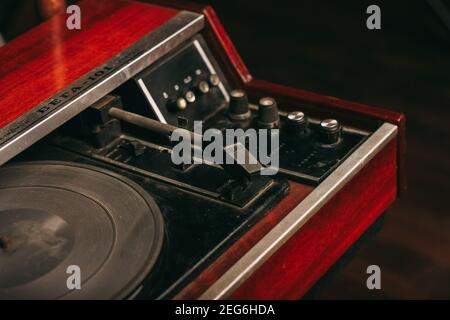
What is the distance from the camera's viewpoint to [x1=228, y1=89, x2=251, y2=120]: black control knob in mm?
1774

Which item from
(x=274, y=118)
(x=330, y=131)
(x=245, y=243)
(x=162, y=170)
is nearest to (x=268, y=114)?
(x=274, y=118)

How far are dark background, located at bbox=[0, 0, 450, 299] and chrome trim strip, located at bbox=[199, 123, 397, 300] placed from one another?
0.74m

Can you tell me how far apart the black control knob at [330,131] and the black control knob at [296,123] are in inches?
1.8

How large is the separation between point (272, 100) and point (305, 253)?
372mm

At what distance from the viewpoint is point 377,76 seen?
3449 mm

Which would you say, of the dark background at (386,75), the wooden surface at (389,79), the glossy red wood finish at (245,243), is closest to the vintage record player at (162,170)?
the glossy red wood finish at (245,243)

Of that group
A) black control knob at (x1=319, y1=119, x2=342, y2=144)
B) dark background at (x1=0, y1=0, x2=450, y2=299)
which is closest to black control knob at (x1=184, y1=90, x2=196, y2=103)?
black control knob at (x1=319, y1=119, x2=342, y2=144)

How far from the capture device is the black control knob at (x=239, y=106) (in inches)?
69.9

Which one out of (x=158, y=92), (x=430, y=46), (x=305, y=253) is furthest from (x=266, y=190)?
(x=430, y=46)

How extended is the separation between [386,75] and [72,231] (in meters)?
2.26

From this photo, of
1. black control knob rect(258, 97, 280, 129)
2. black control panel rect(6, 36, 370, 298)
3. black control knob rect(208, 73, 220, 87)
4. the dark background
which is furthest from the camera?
the dark background

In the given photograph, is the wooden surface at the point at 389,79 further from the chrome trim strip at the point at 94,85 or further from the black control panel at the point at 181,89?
the chrome trim strip at the point at 94,85

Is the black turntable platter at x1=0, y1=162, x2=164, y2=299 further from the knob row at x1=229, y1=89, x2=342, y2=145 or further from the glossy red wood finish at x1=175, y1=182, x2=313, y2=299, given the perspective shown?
the knob row at x1=229, y1=89, x2=342, y2=145
